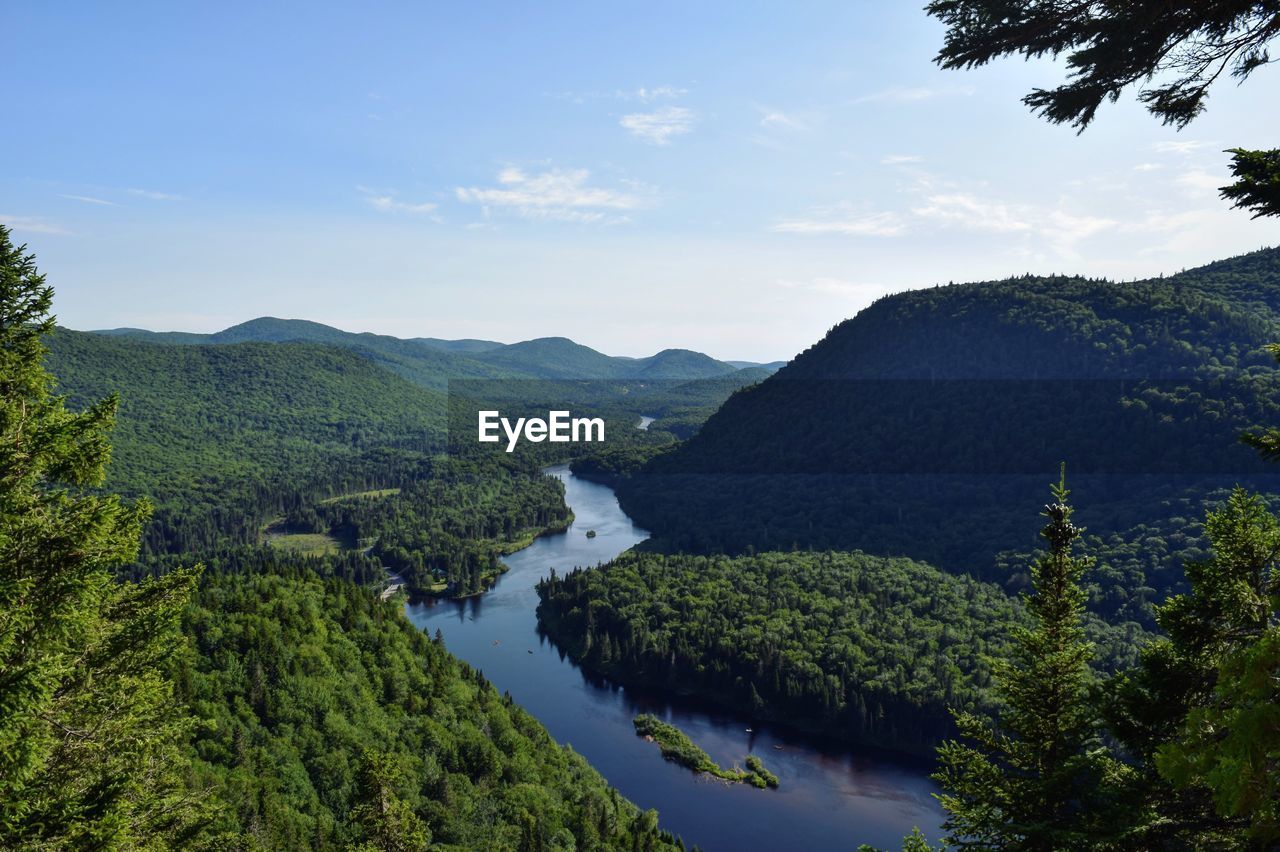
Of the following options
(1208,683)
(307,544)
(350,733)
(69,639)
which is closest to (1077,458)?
(350,733)

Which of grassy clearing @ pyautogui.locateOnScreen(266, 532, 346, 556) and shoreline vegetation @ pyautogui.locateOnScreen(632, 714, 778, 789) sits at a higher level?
shoreline vegetation @ pyautogui.locateOnScreen(632, 714, 778, 789)

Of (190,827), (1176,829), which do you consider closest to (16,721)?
(190,827)

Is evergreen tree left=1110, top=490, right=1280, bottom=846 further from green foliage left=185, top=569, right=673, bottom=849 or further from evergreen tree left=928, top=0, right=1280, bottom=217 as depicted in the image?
green foliage left=185, top=569, right=673, bottom=849

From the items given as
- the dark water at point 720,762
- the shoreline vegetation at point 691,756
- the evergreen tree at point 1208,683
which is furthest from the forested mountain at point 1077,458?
the evergreen tree at point 1208,683

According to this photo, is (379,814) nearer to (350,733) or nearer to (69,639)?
(69,639)

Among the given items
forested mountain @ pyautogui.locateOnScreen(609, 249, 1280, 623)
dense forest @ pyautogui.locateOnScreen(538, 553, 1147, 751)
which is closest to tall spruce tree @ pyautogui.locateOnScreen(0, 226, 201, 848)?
dense forest @ pyautogui.locateOnScreen(538, 553, 1147, 751)

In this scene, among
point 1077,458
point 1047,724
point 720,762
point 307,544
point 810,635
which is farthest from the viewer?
point 307,544
